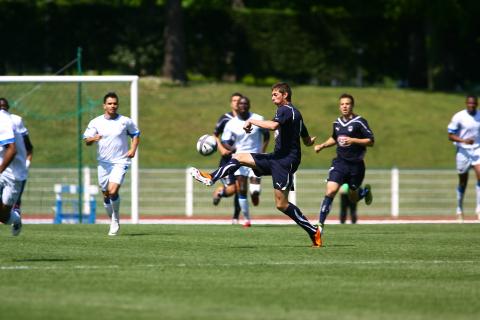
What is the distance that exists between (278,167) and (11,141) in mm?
3603

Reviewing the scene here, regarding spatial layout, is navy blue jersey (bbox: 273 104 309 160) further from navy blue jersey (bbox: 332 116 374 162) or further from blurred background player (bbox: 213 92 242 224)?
blurred background player (bbox: 213 92 242 224)

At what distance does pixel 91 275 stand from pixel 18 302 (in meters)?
1.87

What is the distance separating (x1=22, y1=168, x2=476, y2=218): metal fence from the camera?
31875 mm

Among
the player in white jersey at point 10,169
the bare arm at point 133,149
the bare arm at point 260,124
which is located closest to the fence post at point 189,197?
the bare arm at point 133,149

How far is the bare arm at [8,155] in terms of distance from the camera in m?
12.9

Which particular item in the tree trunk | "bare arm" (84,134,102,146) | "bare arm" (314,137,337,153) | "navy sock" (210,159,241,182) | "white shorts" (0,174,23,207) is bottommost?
"white shorts" (0,174,23,207)

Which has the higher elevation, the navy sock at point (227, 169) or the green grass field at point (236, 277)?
the navy sock at point (227, 169)

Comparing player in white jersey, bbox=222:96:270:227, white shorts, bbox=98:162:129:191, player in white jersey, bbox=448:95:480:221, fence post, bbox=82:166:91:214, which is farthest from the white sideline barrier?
white shorts, bbox=98:162:129:191

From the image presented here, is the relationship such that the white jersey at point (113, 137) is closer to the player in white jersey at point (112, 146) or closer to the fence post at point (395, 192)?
the player in white jersey at point (112, 146)

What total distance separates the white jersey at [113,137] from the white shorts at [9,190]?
485 cm

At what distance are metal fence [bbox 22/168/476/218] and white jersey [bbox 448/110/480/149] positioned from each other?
8.58 meters

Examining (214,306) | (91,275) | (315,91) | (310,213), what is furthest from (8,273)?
(315,91)

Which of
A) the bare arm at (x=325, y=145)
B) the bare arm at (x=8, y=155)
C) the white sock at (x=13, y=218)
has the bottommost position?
the white sock at (x=13, y=218)

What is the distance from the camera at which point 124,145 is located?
18.5 metres
